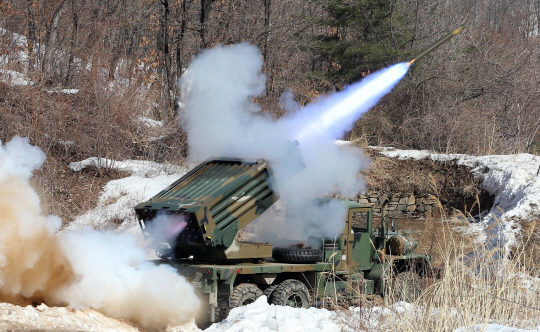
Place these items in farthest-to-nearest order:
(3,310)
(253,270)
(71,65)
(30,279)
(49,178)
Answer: (71,65) → (49,178) → (253,270) → (30,279) → (3,310)

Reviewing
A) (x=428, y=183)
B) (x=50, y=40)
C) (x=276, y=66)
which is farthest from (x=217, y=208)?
(x=276, y=66)

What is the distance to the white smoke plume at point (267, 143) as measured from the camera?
10859 millimetres

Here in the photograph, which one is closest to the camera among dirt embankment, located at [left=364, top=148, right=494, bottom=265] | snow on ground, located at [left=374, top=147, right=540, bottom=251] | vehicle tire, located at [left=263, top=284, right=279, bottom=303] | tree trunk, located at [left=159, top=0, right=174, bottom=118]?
vehicle tire, located at [left=263, top=284, right=279, bottom=303]

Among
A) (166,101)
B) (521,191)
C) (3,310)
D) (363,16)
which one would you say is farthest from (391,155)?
(3,310)

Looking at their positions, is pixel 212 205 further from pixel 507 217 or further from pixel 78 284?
pixel 507 217

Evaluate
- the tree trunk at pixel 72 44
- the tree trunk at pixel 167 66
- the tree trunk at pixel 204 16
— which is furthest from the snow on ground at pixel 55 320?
the tree trunk at pixel 72 44

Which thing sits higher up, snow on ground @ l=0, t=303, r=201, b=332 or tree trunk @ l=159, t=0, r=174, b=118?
tree trunk @ l=159, t=0, r=174, b=118

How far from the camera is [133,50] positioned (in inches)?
1107

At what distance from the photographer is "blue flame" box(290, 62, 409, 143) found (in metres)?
12.6

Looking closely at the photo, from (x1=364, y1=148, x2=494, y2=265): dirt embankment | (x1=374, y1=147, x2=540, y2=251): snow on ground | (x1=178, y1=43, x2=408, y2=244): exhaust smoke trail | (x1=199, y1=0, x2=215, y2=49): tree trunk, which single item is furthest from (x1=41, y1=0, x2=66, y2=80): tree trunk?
(x1=374, y1=147, x2=540, y2=251): snow on ground

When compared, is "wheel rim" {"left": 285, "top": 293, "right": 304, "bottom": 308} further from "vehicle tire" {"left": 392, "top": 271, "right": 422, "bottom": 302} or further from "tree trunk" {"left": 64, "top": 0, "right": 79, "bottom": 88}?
"tree trunk" {"left": 64, "top": 0, "right": 79, "bottom": 88}

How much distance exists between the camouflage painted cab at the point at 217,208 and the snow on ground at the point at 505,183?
705cm

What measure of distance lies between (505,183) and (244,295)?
468 inches

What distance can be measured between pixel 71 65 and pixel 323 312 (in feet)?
61.0
